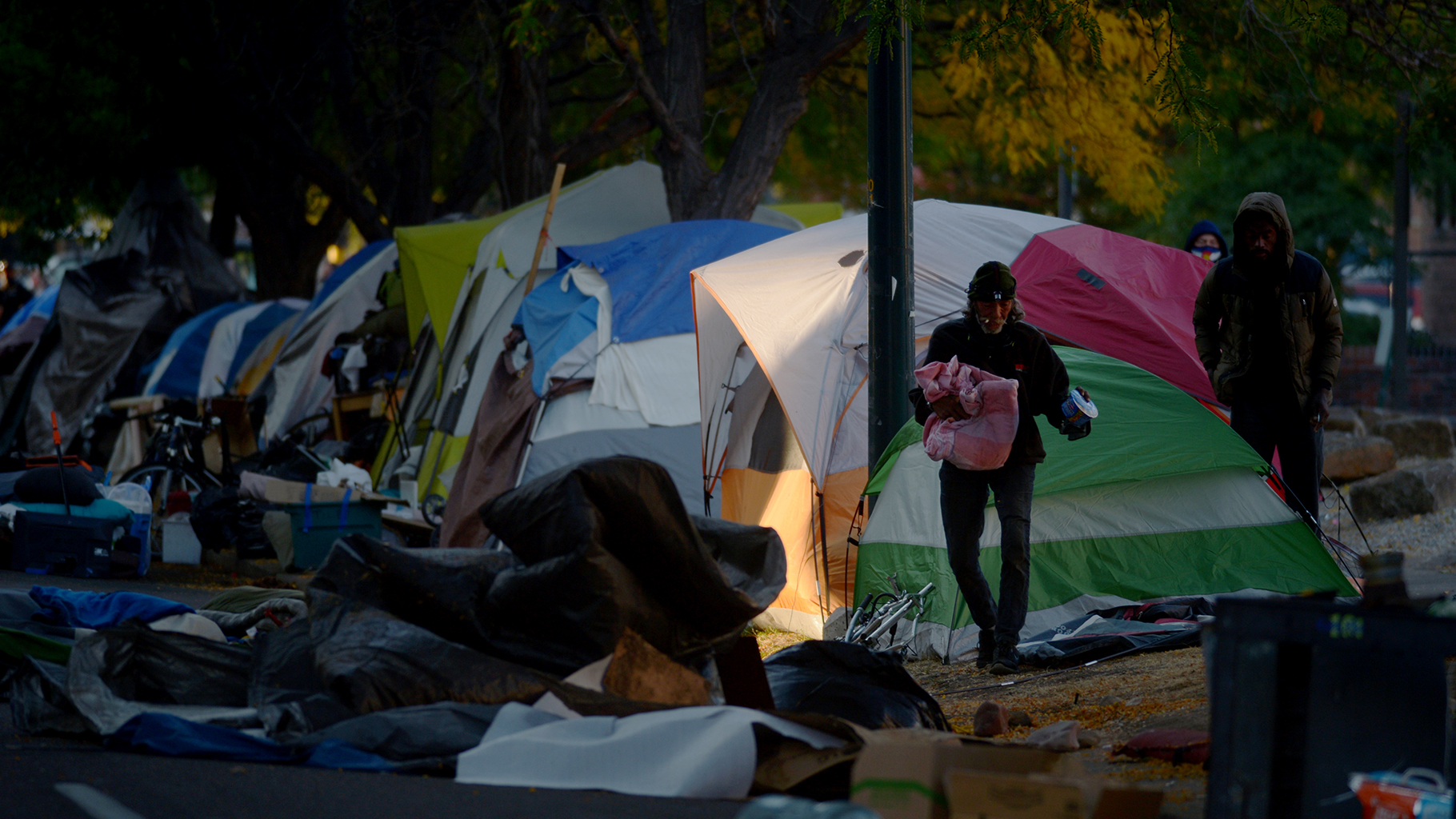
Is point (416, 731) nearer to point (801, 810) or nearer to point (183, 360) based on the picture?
point (801, 810)

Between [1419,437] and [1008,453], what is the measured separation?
1023 cm

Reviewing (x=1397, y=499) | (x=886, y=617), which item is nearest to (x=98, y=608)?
(x=886, y=617)

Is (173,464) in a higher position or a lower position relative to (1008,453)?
lower

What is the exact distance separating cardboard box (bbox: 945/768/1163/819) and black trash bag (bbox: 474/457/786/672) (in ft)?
5.06

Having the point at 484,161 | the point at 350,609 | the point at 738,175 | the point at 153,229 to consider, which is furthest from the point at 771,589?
the point at 153,229

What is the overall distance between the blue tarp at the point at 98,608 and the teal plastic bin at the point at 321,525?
4.12 m

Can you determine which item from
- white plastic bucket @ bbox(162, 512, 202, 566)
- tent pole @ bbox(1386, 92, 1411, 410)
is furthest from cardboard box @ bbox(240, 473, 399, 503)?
tent pole @ bbox(1386, 92, 1411, 410)

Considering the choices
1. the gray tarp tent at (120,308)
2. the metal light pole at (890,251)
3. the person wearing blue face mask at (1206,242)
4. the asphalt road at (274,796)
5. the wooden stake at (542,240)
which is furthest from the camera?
the gray tarp tent at (120,308)

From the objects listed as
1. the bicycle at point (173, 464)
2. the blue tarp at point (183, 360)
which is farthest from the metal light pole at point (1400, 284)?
the blue tarp at point (183, 360)

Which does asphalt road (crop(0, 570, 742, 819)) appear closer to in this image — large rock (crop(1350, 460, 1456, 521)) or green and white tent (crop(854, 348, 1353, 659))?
green and white tent (crop(854, 348, 1353, 659))

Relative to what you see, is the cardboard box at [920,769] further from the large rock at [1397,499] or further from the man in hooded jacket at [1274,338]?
the large rock at [1397,499]

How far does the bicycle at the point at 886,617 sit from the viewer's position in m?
6.98

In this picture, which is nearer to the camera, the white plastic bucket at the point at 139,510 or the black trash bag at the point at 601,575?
the black trash bag at the point at 601,575

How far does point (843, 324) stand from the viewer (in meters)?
8.37
